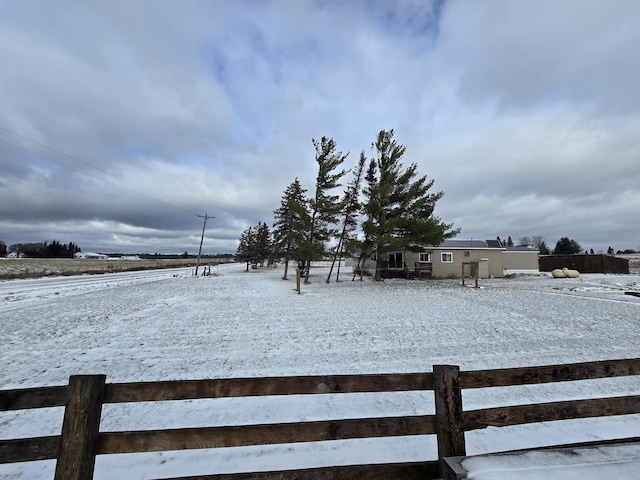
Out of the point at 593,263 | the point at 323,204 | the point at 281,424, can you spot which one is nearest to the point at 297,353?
the point at 281,424

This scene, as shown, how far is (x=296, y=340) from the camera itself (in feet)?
24.7

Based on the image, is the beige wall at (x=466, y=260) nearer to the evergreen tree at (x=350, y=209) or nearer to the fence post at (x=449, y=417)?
the evergreen tree at (x=350, y=209)

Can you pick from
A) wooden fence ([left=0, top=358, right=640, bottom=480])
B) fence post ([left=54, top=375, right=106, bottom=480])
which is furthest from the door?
fence post ([left=54, top=375, right=106, bottom=480])

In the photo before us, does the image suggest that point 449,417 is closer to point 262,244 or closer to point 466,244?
point 466,244

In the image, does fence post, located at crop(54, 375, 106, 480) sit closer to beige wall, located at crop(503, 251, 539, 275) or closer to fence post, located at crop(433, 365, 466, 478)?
fence post, located at crop(433, 365, 466, 478)

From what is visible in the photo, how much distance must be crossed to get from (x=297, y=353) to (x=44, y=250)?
129m

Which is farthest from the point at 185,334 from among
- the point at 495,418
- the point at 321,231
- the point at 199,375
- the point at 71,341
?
the point at 321,231

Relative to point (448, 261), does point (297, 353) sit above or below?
below

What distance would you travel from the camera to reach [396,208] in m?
21.6

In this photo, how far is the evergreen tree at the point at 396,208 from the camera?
19.9 m

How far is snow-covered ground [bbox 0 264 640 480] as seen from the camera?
3365 millimetres

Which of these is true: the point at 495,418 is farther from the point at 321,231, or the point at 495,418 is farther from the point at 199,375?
the point at 321,231

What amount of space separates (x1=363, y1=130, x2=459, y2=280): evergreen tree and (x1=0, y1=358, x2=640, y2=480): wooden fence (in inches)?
662

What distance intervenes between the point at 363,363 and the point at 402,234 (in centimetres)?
1680
